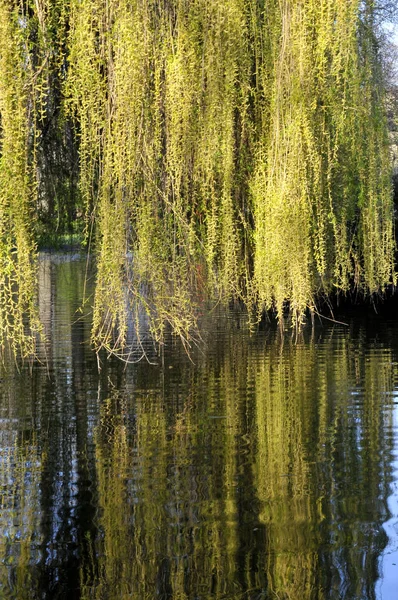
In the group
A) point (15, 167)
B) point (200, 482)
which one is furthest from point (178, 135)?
point (200, 482)

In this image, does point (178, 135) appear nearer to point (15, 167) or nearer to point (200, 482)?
point (15, 167)

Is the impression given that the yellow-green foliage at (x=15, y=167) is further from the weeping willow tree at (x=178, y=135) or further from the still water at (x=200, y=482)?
the still water at (x=200, y=482)

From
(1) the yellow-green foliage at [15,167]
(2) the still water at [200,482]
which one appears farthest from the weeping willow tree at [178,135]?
(2) the still water at [200,482]

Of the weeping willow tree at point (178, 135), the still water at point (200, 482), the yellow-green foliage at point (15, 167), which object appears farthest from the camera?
the weeping willow tree at point (178, 135)

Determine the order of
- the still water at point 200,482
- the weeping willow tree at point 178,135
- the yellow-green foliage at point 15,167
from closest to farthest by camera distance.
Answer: the still water at point 200,482, the yellow-green foliage at point 15,167, the weeping willow tree at point 178,135

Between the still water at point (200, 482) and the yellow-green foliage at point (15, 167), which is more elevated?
the yellow-green foliage at point (15, 167)

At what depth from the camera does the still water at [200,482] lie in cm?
345

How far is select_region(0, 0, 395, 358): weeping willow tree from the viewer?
4.89 m

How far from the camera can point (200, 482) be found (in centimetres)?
440

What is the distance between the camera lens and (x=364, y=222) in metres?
8.70

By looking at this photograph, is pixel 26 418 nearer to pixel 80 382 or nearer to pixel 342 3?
pixel 80 382

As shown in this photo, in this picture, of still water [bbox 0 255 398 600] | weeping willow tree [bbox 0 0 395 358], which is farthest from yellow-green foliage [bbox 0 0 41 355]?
still water [bbox 0 255 398 600]

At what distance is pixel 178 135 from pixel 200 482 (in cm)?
174

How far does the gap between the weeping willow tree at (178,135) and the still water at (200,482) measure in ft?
1.86
